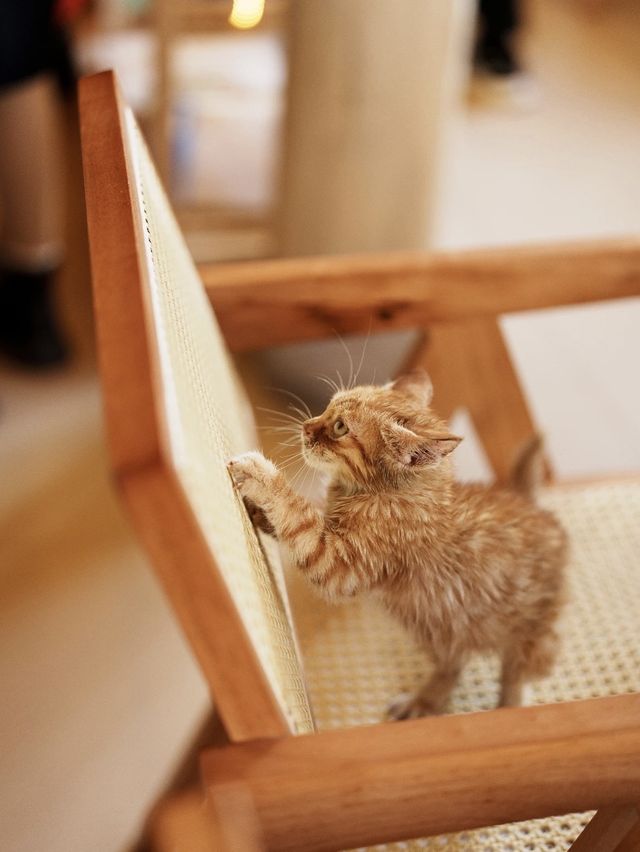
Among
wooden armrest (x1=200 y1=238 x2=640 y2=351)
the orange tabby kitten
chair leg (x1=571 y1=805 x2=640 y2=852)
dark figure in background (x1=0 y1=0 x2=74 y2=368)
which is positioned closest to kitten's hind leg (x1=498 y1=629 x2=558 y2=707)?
the orange tabby kitten

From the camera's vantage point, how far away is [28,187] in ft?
6.72

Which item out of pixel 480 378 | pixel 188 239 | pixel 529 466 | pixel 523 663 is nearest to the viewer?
pixel 523 663

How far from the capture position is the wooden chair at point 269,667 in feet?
1.64

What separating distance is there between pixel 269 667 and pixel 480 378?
2.41 feet

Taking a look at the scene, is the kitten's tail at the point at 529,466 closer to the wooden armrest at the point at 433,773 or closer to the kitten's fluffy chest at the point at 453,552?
the kitten's fluffy chest at the point at 453,552

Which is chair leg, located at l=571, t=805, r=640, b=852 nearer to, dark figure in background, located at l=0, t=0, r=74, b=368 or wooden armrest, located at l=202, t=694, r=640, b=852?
wooden armrest, located at l=202, t=694, r=640, b=852

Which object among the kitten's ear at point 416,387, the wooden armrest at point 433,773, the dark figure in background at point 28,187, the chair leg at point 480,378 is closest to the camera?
the wooden armrest at point 433,773

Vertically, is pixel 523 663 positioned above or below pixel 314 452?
below

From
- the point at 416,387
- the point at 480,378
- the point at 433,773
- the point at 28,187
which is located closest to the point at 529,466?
the point at 480,378

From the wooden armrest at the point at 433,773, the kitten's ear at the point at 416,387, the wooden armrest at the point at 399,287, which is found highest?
the wooden armrest at the point at 399,287

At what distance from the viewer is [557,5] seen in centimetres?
412

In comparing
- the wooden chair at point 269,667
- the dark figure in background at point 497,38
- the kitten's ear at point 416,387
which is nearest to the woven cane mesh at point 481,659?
the wooden chair at point 269,667

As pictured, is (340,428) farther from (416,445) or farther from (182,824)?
(182,824)

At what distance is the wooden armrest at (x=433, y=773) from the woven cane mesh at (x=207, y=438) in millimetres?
40
